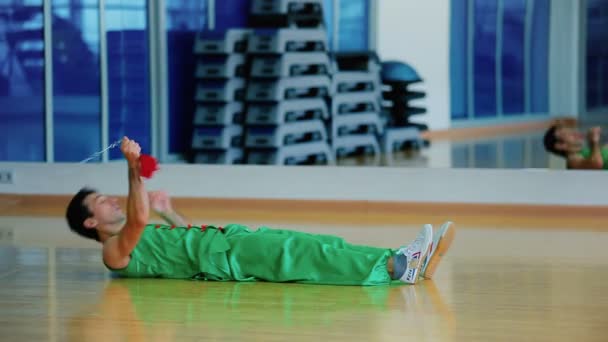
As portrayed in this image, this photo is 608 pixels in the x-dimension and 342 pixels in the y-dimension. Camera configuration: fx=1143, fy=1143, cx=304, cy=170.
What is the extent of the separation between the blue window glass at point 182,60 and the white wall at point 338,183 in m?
0.27

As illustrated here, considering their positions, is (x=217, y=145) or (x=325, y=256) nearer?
(x=325, y=256)

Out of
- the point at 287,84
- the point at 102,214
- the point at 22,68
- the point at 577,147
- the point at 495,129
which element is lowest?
the point at 102,214

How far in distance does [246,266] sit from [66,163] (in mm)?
2862

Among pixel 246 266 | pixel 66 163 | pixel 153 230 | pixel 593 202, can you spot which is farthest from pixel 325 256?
pixel 66 163

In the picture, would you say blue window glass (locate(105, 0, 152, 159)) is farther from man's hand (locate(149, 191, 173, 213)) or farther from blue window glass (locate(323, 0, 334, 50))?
man's hand (locate(149, 191, 173, 213))

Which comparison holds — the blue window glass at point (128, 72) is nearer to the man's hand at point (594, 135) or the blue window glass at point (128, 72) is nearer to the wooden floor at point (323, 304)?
the wooden floor at point (323, 304)

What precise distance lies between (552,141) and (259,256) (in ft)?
9.32

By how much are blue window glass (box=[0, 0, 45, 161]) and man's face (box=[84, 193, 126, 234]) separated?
9.06 ft

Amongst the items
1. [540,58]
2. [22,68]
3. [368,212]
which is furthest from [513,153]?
[22,68]

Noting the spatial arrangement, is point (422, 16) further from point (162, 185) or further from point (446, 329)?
point (446, 329)

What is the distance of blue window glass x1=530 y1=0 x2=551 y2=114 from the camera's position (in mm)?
6902

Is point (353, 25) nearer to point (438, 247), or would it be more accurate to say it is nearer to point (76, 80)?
point (76, 80)

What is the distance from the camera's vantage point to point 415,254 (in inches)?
178

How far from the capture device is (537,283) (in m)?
4.58
